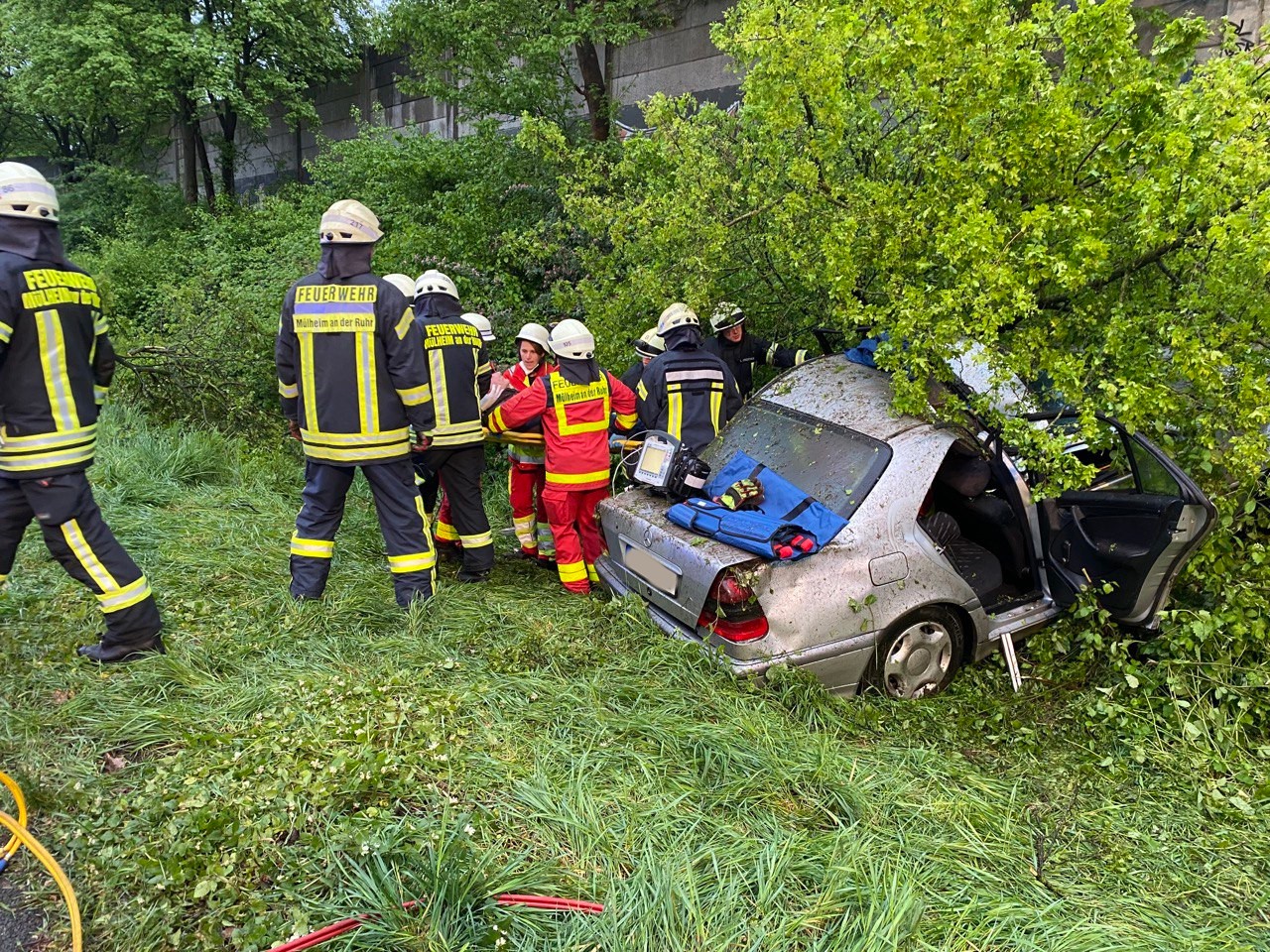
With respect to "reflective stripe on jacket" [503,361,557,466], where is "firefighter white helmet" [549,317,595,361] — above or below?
above

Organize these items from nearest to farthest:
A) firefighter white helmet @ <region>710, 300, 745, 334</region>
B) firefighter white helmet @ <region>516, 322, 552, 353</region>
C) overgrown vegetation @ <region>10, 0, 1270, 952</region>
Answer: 1. overgrown vegetation @ <region>10, 0, 1270, 952</region>
2. firefighter white helmet @ <region>516, 322, 552, 353</region>
3. firefighter white helmet @ <region>710, 300, 745, 334</region>

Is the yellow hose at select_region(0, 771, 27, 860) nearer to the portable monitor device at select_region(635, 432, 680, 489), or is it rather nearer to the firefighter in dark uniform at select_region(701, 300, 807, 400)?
the portable monitor device at select_region(635, 432, 680, 489)

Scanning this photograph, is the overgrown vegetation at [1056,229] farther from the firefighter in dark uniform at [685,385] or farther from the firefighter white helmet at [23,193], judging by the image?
the firefighter white helmet at [23,193]

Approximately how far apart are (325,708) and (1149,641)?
11.5 feet

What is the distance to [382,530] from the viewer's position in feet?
14.3

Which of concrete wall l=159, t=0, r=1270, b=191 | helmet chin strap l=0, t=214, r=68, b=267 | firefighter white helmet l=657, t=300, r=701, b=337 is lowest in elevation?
firefighter white helmet l=657, t=300, r=701, b=337

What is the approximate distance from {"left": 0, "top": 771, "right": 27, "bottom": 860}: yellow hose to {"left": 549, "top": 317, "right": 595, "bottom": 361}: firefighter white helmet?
10.2ft

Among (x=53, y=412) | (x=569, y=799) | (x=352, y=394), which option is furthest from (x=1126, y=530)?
(x=53, y=412)

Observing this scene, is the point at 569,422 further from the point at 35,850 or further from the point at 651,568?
the point at 35,850

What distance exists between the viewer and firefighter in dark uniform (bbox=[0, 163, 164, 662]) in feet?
11.4

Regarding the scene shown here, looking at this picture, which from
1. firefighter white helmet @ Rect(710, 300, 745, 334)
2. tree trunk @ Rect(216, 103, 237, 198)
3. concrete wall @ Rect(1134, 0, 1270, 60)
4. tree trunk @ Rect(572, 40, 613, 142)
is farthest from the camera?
tree trunk @ Rect(216, 103, 237, 198)

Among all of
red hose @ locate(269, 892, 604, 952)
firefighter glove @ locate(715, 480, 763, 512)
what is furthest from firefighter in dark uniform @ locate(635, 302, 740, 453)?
red hose @ locate(269, 892, 604, 952)

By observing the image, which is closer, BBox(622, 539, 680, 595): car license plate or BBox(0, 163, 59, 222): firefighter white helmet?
BBox(0, 163, 59, 222): firefighter white helmet

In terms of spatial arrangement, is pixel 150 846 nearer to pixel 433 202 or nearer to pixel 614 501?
pixel 614 501
